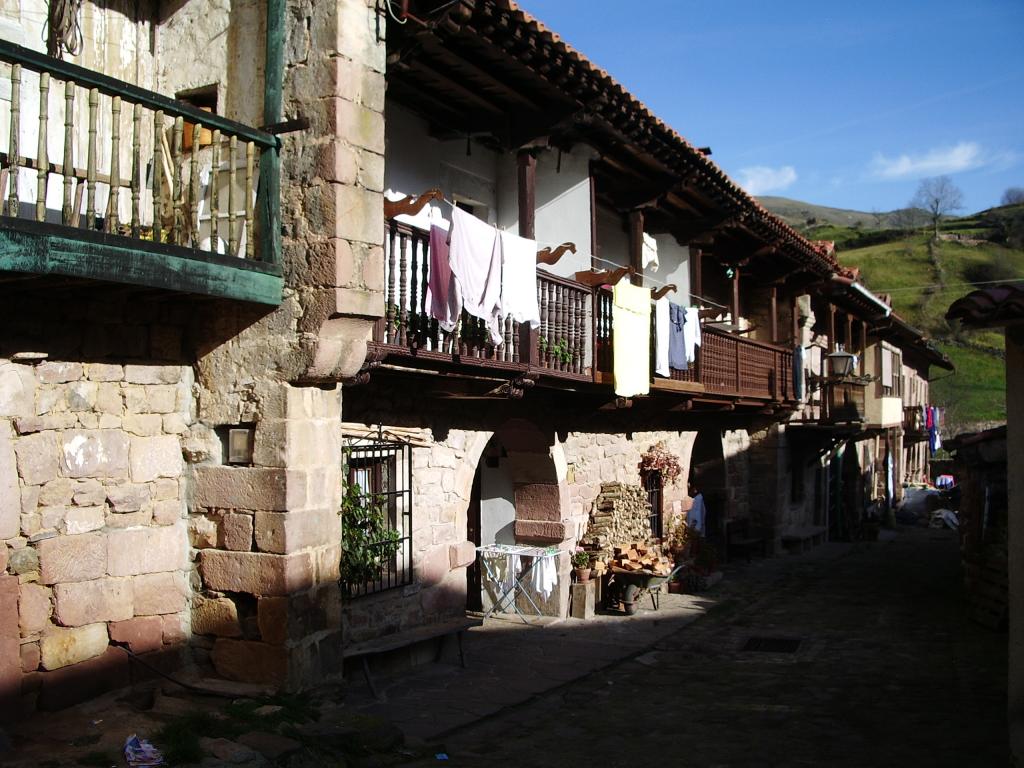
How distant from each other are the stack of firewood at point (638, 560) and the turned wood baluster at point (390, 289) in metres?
5.87

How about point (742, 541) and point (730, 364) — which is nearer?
point (730, 364)

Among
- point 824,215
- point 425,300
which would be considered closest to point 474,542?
point 425,300

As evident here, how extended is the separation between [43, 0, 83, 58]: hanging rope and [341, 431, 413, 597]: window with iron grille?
3.48 meters

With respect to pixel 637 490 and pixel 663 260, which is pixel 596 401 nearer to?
pixel 637 490

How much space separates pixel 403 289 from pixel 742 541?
1213 cm

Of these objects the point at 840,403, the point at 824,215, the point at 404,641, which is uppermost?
the point at 824,215

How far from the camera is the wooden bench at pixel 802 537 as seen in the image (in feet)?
64.7

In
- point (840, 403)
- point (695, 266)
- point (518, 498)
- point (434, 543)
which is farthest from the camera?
point (840, 403)

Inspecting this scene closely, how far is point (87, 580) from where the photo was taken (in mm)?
6207

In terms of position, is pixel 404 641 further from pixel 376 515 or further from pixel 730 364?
pixel 730 364

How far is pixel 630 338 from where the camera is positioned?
11.0m

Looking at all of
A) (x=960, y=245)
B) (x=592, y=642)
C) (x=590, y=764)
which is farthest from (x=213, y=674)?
(x=960, y=245)

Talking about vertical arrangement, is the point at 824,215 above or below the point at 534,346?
above

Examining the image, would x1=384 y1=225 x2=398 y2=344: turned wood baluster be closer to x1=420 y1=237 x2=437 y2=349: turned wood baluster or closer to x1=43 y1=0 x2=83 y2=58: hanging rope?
x1=420 y1=237 x2=437 y2=349: turned wood baluster
